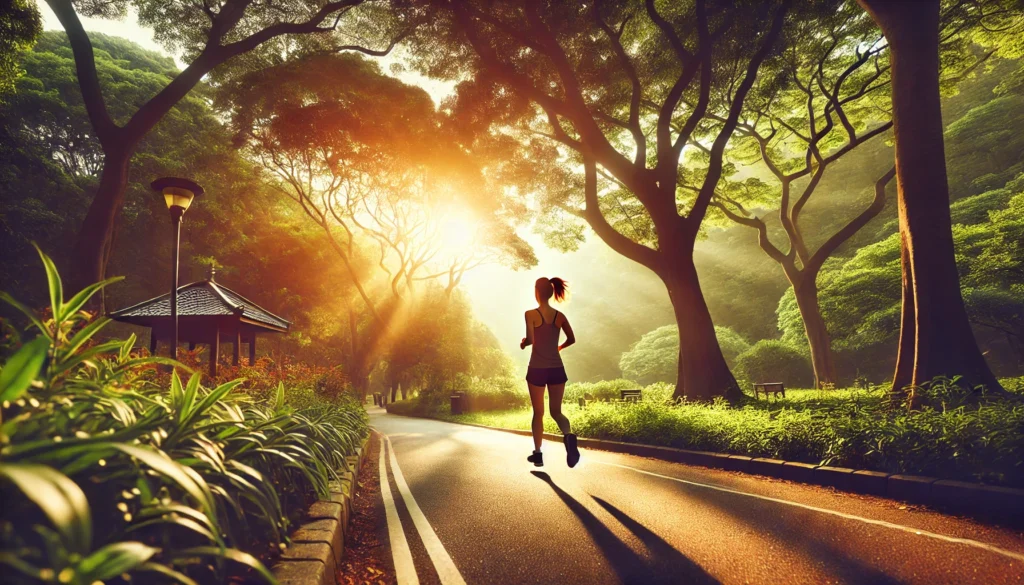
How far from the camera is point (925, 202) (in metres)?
7.29

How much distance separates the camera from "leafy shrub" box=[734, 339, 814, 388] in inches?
1144

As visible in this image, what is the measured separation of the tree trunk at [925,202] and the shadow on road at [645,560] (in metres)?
6.03

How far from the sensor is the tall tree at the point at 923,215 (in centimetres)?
698

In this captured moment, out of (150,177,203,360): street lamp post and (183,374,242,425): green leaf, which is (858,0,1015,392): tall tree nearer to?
(183,374,242,425): green leaf

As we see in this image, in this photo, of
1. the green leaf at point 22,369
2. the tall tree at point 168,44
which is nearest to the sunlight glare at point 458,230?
the tall tree at point 168,44

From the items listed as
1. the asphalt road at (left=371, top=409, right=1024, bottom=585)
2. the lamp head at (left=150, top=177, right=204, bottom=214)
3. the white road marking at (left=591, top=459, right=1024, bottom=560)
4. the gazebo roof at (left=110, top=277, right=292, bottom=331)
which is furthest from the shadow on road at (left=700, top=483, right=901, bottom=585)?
the gazebo roof at (left=110, top=277, right=292, bottom=331)

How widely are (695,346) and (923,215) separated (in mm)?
5382

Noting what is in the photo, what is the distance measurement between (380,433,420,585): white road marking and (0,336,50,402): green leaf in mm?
2298

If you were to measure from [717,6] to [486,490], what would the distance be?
12.8 m

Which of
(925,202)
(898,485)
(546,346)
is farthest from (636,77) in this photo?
(898,485)

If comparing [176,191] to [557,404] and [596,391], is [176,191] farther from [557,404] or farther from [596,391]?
[596,391]

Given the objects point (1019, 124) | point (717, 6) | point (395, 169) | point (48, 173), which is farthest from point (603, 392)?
point (1019, 124)

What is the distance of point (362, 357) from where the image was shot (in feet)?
103

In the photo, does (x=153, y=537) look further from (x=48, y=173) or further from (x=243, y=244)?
(x=243, y=244)
